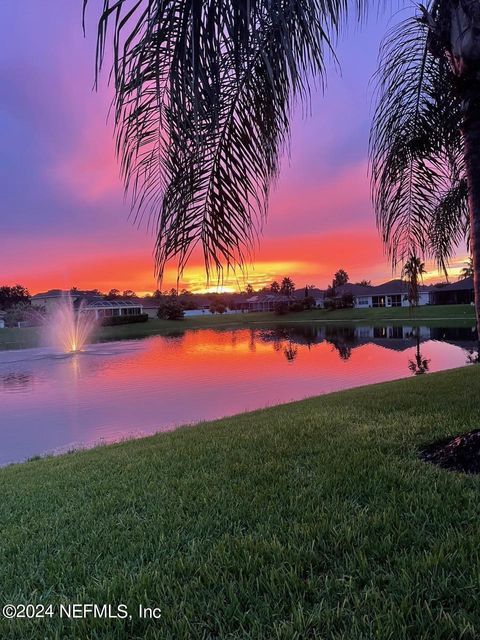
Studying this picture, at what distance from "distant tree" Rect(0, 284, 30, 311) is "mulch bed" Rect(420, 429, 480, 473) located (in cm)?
9975

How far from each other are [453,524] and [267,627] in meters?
1.35

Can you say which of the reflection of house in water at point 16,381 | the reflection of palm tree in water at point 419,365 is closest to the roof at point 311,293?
the reflection of palm tree in water at point 419,365

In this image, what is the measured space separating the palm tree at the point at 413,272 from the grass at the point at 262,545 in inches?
73.1

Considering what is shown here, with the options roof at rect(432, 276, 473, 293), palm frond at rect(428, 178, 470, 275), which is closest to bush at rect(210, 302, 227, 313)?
roof at rect(432, 276, 473, 293)

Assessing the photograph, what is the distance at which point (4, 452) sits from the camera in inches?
347

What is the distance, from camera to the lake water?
10484 millimetres

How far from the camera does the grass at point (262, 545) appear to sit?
1.84 m

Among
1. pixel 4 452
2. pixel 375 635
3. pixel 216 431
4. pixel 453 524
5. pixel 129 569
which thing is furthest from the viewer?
pixel 4 452

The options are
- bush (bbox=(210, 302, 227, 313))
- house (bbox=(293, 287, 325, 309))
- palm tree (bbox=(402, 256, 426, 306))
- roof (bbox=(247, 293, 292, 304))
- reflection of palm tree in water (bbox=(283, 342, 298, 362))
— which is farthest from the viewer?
house (bbox=(293, 287, 325, 309))

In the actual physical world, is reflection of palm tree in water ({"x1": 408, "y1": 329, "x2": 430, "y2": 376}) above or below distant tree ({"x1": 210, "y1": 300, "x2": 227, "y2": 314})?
below

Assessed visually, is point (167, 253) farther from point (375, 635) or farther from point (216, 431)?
point (216, 431)

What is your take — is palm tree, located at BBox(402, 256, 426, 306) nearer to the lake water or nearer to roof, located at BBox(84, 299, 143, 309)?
the lake water

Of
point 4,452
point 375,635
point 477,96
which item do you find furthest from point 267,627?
point 4,452

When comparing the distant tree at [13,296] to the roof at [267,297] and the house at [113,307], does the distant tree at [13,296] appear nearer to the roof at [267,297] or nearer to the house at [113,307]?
the house at [113,307]
